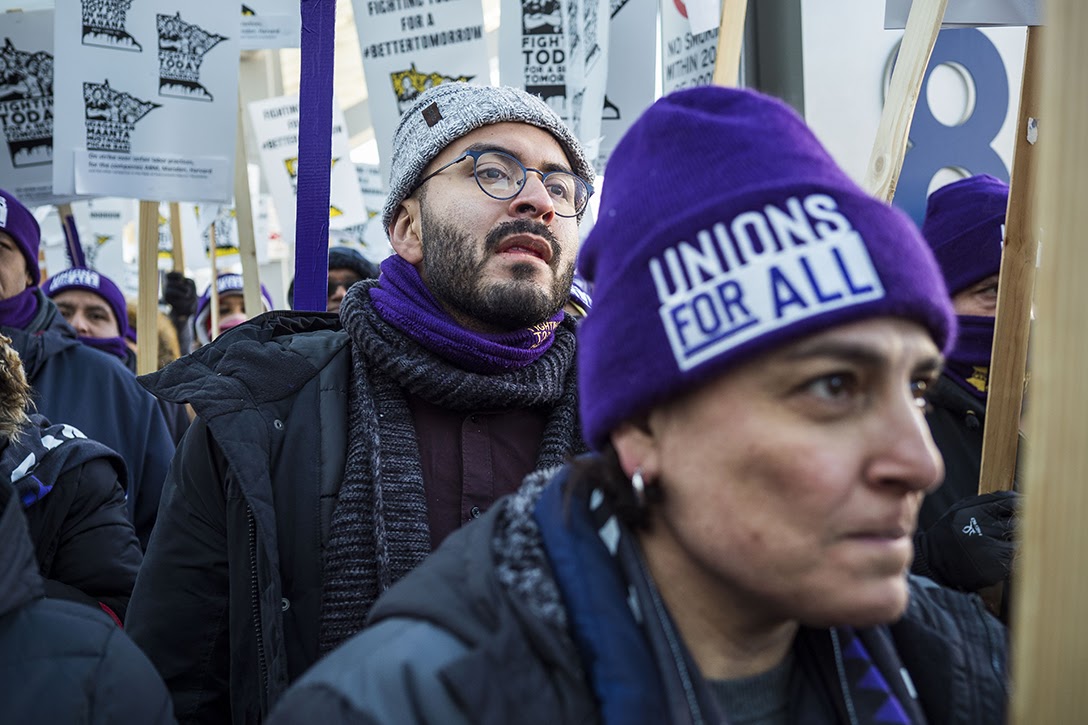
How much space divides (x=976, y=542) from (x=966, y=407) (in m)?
0.56

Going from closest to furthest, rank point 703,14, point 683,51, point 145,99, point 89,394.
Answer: point 703,14, point 683,51, point 89,394, point 145,99

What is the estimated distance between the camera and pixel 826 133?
11.7ft

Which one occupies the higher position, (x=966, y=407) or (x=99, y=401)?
(x=966, y=407)

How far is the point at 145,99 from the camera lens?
3.52 metres

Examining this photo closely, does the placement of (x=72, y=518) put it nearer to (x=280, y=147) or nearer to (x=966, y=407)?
(x=966, y=407)

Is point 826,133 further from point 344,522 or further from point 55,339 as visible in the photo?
point 55,339

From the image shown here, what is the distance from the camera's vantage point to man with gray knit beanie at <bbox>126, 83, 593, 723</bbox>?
6.05 ft

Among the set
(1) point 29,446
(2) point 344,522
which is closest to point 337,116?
(1) point 29,446

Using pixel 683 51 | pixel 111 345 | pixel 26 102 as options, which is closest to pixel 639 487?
pixel 683 51

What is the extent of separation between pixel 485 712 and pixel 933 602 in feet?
2.12

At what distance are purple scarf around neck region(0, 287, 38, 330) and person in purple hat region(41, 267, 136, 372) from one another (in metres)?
1.00

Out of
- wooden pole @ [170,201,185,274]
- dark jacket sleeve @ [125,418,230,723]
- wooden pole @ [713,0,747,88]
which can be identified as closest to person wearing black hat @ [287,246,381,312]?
wooden pole @ [170,201,185,274]

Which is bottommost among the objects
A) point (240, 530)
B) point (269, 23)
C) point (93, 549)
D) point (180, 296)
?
point (180, 296)

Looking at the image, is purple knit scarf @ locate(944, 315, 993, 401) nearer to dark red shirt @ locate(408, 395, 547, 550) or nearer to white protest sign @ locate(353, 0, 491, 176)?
dark red shirt @ locate(408, 395, 547, 550)
